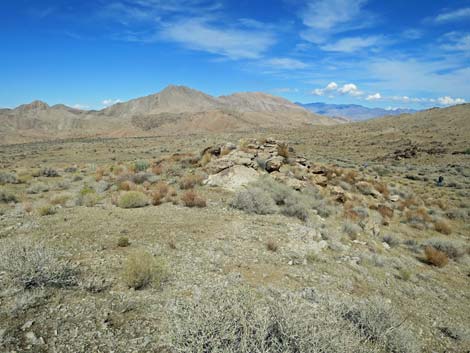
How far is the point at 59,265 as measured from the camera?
4992mm

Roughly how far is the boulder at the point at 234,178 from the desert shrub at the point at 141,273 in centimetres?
773

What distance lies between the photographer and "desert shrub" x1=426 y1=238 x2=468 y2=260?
9867mm

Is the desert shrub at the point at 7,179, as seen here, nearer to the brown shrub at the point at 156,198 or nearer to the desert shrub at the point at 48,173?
the desert shrub at the point at 48,173

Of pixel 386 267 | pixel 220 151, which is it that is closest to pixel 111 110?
pixel 220 151

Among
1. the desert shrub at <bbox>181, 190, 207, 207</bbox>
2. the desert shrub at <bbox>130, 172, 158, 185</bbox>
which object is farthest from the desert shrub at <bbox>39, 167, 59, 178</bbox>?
the desert shrub at <bbox>181, 190, 207, 207</bbox>

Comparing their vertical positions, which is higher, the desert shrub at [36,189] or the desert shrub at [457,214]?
the desert shrub at [36,189]

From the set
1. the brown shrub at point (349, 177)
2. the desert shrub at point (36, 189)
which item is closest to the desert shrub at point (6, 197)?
the desert shrub at point (36, 189)

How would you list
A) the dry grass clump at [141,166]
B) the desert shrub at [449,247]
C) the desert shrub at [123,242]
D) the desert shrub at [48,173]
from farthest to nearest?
the desert shrub at [48,173] < the dry grass clump at [141,166] < the desert shrub at [449,247] < the desert shrub at [123,242]

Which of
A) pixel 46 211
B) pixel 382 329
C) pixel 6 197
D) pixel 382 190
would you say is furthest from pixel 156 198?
pixel 382 190

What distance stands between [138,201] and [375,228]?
362 inches

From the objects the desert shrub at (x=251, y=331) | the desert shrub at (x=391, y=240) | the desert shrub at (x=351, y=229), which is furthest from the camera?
the desert shrub at (x=391, y=240)

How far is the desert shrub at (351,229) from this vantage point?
1013 centimetres

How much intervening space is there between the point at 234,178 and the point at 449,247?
8.76 m

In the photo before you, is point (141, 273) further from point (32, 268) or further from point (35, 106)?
point (35, 106)
